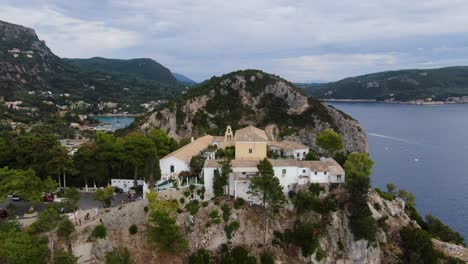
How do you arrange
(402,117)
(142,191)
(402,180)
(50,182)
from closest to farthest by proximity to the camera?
(50,182) < (142,191) < (402,180) < (402,117)

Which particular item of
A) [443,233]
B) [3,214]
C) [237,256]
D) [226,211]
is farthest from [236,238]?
[443,233]

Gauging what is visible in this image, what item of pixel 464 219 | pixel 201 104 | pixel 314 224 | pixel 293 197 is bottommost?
pixel 464 219

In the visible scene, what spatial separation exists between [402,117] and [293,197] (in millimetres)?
161714

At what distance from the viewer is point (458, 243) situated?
47.2 m

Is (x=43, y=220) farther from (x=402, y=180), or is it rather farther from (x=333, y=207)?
(x=402, y=180)

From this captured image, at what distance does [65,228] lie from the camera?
3117 cm

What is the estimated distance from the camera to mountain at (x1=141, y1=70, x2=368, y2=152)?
10075 centimetres

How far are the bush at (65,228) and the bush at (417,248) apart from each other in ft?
108

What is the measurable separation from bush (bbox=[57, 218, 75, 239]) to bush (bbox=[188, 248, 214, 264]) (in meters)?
10.8

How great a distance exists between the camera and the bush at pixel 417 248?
125 ft

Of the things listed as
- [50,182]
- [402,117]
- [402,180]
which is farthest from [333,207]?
[402,117]

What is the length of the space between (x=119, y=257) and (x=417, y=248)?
29.9 metres

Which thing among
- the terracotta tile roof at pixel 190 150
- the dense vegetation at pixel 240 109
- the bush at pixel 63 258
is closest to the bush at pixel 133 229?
the bush at pixel 63 258

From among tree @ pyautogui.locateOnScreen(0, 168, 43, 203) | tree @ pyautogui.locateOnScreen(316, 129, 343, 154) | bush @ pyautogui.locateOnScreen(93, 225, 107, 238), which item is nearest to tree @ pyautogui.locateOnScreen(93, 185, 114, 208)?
bush @ pyautogui.locateOnScreen(93, 225, 107, 238)
